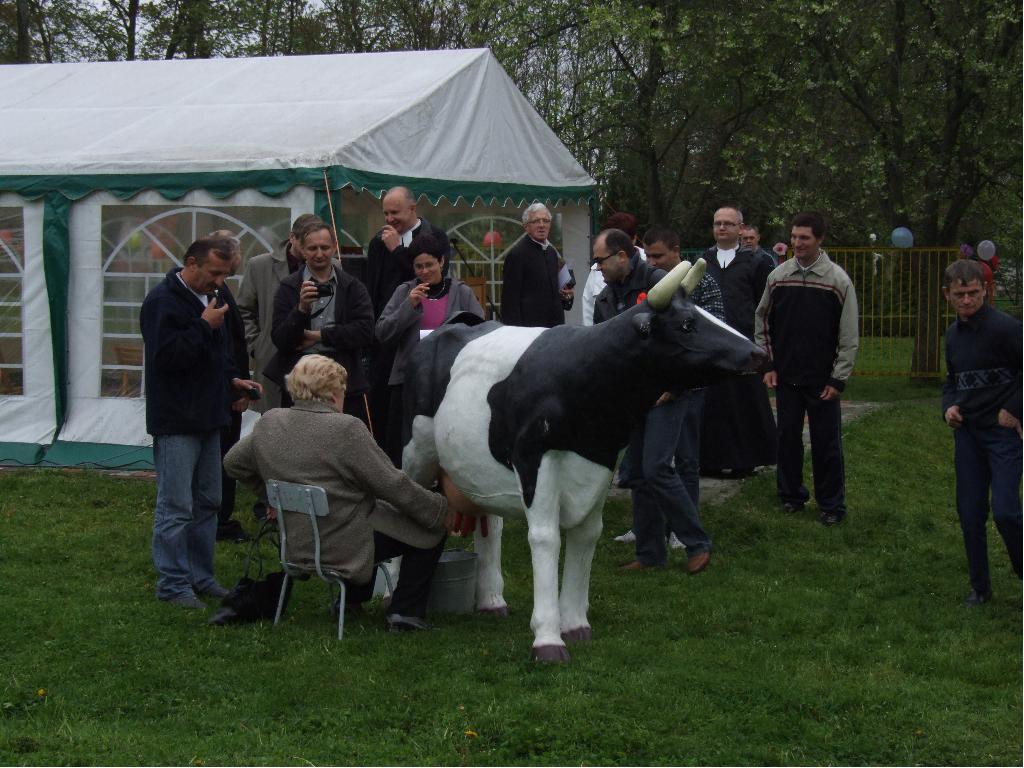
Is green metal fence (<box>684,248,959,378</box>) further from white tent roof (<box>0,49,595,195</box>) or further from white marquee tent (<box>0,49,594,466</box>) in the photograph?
white marquee tent (<box>0,49,594,466</box>)

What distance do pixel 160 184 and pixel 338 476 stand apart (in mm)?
5359

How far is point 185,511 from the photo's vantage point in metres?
7.05

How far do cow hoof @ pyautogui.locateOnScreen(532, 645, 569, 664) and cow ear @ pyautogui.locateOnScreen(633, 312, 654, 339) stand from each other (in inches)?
56.4

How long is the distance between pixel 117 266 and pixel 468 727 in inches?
283

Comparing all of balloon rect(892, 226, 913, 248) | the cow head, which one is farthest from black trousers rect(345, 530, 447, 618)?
balloon rect(892, 226, 913, 248)

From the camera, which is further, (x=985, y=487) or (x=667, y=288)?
(x=985, y=487)

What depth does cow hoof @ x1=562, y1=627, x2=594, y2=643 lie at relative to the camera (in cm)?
634

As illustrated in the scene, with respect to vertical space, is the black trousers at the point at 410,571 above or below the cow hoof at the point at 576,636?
above

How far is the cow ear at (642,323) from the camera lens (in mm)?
5621

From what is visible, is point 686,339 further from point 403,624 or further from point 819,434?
Answer: point 819,434

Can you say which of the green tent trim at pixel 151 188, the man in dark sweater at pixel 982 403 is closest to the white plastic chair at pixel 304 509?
the man in dark sweater at pixel 982 403

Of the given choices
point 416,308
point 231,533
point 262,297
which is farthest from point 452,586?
point 262,297

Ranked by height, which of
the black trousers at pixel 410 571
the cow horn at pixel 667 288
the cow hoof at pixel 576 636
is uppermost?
the cow horn at pixel 667 288

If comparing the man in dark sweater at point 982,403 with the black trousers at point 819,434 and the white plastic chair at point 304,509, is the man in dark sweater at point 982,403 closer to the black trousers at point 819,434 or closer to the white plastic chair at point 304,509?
the black trousers at point 819,434
